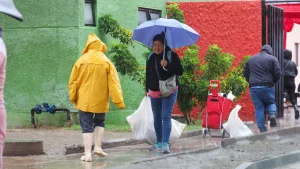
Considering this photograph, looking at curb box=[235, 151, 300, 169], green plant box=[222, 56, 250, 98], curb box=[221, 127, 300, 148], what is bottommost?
curb box=[221, 127, 300, 148]

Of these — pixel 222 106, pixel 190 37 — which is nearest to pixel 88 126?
pixel 190 37

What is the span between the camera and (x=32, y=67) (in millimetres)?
16875

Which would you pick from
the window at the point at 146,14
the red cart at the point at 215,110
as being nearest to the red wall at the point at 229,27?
the window at the point at 146,14

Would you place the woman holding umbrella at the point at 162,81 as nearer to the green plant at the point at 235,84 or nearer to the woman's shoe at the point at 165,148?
the woman's shoe at the point at 165,148

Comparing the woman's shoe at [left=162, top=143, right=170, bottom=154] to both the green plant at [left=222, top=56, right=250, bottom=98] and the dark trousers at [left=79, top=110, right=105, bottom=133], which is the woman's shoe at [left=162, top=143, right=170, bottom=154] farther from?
the green plant at [left=222, top=56, right=250, bottom=98]

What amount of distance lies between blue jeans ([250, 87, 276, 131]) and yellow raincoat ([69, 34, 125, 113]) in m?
4.80

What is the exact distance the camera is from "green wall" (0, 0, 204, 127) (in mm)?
16594

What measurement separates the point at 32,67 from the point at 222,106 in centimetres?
423

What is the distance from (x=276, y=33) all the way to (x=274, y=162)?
9.66 meters

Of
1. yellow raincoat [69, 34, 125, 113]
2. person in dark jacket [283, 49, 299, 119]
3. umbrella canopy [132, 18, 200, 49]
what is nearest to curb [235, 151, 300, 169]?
yellow raincoat [69, 34, 125, 113]

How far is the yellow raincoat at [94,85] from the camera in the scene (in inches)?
423

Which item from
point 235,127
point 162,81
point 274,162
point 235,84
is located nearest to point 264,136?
point 235,127

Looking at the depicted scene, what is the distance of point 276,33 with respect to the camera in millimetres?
20125

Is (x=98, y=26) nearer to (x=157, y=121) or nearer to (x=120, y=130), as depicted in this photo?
(x=120, y=130)
